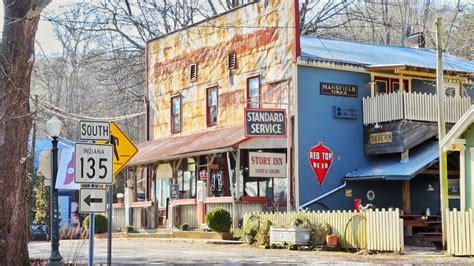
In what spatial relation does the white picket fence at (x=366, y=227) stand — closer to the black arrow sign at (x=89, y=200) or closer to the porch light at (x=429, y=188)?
the porch light at (x=429, y=188)

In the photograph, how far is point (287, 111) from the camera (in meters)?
28.1

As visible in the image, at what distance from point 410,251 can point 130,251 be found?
820cm

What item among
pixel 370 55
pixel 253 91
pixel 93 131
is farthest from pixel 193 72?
pixel 93 131

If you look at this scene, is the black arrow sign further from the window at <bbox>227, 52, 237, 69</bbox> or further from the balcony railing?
the window at <bbox>227, 52, 237, 69</bbox>

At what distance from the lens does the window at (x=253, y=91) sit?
30297 millimetres

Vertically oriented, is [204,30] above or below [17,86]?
above

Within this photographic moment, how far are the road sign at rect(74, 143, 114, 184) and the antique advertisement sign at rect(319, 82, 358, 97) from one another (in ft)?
54.3

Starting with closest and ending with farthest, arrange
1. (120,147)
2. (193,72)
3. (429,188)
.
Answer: (120,147), (429,188), (193,72)

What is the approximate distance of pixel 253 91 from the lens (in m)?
30.7

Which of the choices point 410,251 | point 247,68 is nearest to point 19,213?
point 410,251

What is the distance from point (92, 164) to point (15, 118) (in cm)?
299

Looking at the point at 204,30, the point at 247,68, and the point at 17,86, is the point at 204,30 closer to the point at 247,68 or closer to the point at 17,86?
the point at 247,68

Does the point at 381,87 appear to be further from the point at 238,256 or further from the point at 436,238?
the point at 238,256

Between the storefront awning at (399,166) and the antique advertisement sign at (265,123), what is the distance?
3.48 meters
